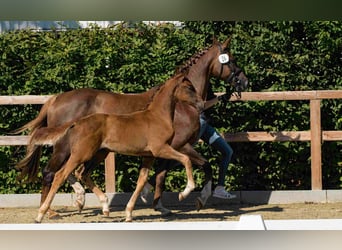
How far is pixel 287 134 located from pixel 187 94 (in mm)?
1825

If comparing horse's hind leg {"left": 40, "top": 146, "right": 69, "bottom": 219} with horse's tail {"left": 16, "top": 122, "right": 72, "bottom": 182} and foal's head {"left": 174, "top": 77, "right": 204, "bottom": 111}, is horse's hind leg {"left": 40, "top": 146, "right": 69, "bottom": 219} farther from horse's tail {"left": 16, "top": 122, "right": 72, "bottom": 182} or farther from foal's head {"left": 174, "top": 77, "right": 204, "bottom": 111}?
foal's head {"left": 174, "top": 77, "right": 204, "bottom": 111}

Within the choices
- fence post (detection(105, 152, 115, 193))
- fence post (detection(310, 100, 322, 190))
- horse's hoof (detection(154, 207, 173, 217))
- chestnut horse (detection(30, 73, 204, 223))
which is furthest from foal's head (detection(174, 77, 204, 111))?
fence post (detection(310, 100, 322, 190))

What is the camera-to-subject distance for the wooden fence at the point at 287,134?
8008 mm

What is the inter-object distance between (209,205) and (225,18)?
7.68 m

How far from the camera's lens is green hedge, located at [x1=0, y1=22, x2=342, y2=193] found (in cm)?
838

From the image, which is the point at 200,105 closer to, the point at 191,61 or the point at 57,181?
the point at 191,61

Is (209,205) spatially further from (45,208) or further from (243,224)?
(243,224)

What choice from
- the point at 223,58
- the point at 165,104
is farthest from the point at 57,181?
the point at 223,58

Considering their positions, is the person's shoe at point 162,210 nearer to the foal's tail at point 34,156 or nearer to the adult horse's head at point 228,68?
the foal's tail at point 34,156

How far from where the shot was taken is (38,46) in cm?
855

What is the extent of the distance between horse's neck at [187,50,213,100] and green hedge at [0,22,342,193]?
74 centimetres

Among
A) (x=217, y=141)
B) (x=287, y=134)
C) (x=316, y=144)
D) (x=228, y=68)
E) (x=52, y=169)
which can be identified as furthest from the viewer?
(x=287, y=134)

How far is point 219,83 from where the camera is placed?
28.0 feet

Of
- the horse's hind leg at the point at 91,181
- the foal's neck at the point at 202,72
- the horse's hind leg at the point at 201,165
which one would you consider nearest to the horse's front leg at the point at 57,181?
the horse's hind leg at the point at 91,181
